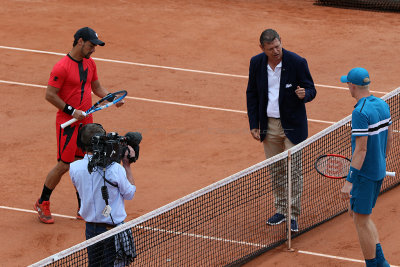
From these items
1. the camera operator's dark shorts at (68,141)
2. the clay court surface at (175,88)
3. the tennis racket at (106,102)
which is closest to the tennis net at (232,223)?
the clay court surface at (175,88)

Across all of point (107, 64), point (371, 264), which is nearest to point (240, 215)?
point (371, 264)

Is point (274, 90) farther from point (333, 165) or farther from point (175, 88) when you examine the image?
point (175, 88)

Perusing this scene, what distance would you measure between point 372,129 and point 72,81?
362 centimetres

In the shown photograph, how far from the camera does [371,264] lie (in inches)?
295

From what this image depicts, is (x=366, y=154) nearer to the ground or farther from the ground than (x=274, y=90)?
nearer to the ground

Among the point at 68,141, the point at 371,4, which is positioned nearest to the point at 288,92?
the point at 68,141

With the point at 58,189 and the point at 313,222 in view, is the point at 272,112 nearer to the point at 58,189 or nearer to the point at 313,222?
the point at 313,222

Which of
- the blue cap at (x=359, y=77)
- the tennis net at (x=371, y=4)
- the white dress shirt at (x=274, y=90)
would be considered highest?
the blue cap at (x=359, y=77)

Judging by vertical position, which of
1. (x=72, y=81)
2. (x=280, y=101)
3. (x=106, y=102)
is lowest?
(x=106, y=102)

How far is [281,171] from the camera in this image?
28.5ft

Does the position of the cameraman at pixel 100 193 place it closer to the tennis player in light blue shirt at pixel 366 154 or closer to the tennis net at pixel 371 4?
the tennis player in light blue shirt at pixel 366 154

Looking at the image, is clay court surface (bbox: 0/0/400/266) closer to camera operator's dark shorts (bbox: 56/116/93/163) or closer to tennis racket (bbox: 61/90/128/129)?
camera operator's dark shorts (bbox: 56/116/93/163)

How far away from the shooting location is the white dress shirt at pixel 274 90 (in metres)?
8.70

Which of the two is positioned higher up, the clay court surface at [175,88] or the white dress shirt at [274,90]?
the white dress shirt at [274,90]
